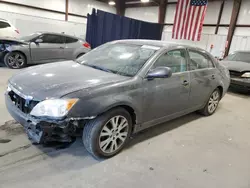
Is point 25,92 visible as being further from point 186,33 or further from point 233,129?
point 186,33

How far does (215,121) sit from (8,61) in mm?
6014

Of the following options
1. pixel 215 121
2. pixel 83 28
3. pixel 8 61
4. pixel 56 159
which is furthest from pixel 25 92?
pixel 83 28

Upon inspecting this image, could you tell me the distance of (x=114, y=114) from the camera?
2.24m

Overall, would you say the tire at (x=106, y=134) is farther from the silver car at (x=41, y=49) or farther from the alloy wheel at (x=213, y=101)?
the silver car at (x=41, y=49)

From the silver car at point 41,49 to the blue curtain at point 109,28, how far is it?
237 centimetres

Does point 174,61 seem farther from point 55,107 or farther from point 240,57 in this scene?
point 240,57

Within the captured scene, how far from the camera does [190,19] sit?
33.1 ft

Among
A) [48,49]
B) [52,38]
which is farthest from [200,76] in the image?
[52,38]

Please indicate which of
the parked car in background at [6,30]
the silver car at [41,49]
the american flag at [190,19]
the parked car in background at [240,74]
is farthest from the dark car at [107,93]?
the american flag at [190,19]

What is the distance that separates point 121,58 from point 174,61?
2.52 feet

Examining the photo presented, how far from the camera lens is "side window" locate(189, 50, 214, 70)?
128 inches

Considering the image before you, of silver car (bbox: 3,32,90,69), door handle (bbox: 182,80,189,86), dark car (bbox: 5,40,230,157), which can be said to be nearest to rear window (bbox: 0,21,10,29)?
silver car (bbox: 3,32,90,69)

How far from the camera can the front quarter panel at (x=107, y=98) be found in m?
2.01

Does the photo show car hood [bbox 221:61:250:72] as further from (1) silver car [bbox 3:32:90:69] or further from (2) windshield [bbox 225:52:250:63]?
(1) silver car [bbox 3:32:90:69]
